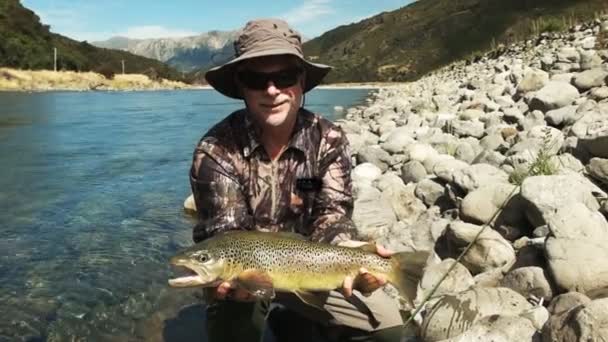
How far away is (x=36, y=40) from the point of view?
3093 inches

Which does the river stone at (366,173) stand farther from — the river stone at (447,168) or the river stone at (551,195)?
the river stone at (551,195)

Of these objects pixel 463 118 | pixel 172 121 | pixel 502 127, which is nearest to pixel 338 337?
pixel 502 127

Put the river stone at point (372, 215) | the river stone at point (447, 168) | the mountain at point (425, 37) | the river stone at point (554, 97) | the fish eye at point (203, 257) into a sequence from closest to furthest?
the fish eye at point (203, 257) → the river stone at point (372, 215) → the river stone at point (447, 168) → the river stone at point (554, 97) → the mountain at point (425, 37)

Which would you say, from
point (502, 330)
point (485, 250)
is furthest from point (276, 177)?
point (485, 250)

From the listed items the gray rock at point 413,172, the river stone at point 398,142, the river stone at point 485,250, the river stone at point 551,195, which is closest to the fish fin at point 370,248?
the river stone at point 485,250

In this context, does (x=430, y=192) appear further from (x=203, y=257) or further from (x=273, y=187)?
(x=203, y=257)

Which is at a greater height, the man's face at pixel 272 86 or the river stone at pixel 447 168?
the man's face at pixel 272 86

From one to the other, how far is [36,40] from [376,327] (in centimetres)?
8483

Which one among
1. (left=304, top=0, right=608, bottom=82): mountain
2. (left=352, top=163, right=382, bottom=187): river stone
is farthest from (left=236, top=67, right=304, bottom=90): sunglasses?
A: (left=304, top=0, right=608, bottom=82): mountain

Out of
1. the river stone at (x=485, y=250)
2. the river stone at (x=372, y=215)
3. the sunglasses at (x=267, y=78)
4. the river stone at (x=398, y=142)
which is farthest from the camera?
the river stone at (x=398, y=142)

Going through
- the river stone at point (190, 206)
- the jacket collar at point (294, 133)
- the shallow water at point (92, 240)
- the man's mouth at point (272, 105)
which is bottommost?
the shallow water at point (92, 240)

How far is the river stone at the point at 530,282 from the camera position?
12.1ft

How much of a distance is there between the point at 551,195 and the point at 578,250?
33.3 inches

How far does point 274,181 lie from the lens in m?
3.75
